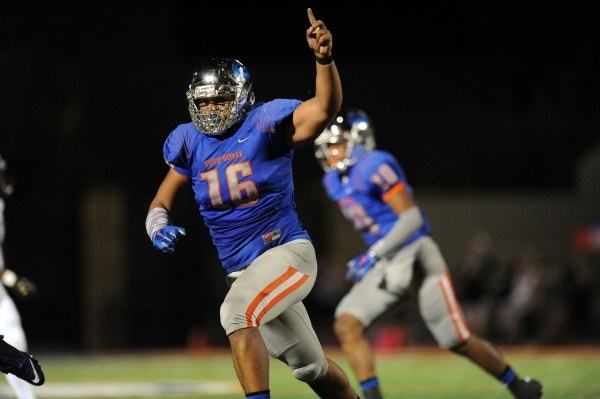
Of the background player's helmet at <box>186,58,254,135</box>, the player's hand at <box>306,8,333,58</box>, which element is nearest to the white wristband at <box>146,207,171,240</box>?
the background player's helmet at <box>186,58,254,135</box>

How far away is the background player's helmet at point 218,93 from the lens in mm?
4797

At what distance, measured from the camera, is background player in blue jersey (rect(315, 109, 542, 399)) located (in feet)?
21.0

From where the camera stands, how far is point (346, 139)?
22.3 feet

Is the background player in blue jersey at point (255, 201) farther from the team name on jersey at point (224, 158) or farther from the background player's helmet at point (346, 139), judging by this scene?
the background player's helmet at point (346, 139)

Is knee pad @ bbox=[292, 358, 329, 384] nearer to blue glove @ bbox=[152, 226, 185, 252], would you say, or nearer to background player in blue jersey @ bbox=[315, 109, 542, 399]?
blue glove @ bbox=[152, 226, 185, 252]

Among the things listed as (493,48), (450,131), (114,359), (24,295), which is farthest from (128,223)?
(24,295)

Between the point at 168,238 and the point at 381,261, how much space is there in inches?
92.5

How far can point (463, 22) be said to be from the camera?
922 inches

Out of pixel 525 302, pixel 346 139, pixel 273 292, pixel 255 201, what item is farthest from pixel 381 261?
pixel 525 302

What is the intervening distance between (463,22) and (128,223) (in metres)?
9.26

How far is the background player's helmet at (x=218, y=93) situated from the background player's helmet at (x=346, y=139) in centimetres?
195

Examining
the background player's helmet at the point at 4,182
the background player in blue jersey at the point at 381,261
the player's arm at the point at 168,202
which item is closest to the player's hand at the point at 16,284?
→ the background player's helmet at the point at 4,182

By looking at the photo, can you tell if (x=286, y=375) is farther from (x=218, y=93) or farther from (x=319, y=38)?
(x=319, y=38)

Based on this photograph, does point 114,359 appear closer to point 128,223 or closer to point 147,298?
point 147,298
